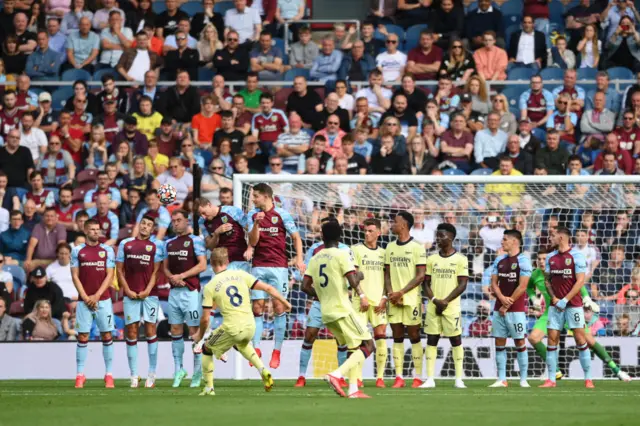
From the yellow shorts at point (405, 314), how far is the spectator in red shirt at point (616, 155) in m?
6.38

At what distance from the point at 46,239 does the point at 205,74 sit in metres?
5.33

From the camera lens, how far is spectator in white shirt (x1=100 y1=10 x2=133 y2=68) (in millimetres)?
23828

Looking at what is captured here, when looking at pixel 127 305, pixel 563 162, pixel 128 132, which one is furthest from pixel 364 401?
pixel 128 132

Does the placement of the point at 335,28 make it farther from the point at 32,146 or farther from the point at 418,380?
the point at 418,380

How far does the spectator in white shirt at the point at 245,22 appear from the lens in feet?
78.4

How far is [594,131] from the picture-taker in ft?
71.1

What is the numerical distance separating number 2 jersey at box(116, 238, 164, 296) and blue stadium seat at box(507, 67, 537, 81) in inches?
368

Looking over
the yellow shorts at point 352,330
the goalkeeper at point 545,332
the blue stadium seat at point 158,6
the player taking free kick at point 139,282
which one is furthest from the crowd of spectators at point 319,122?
the yellow shorts at point 352,330

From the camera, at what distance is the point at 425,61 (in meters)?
23.0

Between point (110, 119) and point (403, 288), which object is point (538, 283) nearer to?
point (403, 288)

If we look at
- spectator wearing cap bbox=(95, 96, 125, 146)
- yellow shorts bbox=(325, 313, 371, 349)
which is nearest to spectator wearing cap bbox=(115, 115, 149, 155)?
spectator wearing cap bbox=(95, 96, 125, 146)

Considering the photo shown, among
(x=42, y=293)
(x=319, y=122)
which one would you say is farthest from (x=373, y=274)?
(x=319, y=122)

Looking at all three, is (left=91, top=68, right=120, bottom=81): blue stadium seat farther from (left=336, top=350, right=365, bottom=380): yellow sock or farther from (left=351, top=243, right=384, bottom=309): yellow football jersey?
(left=336, top=350, right=365, bottom=380): yellow sock

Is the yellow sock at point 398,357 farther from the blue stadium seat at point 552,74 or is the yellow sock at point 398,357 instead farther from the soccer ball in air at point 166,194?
the blue stadium seat at point 552,74
